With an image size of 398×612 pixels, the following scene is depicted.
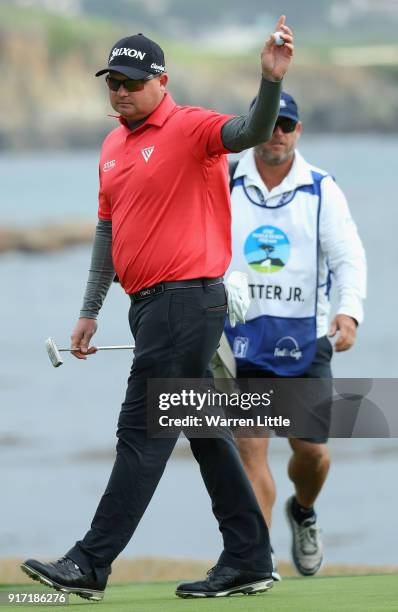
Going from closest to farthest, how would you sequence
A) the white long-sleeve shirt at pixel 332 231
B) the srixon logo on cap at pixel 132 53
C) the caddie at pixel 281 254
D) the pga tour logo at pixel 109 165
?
the srixon logo on cap at pixel 132 53
the pga tour logo at pixel 109 165
the white long-sleeve shirt at pixel 332 231
the caddie at pixel 281 254

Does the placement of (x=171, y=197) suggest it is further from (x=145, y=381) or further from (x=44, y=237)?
(x=44, y=237)

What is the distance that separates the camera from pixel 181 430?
17.4 feet

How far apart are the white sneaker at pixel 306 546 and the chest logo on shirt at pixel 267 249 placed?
1.42 meters

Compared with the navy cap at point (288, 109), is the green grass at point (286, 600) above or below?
below

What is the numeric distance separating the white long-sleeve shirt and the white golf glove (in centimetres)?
86

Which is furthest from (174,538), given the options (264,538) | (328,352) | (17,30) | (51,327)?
(17,30)

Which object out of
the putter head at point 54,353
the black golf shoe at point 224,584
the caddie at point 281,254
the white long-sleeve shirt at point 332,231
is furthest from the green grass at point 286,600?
the white long-sleeve shirt at point 332,231

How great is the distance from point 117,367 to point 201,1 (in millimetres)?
19728

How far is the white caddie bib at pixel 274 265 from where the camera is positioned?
6641 mm

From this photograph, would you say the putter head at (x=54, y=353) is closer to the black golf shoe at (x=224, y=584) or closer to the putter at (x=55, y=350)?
the putter at (x=55, y=350)

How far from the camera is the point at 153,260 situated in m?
5.21

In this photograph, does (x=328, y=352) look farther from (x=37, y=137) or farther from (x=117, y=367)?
(x=37, y=137)

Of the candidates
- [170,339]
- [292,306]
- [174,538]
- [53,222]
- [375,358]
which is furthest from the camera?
[53,222]

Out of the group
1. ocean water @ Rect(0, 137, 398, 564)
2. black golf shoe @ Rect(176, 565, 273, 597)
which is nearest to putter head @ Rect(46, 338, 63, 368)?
black golf shoe @ Rect(176, 565, 273, 597)
